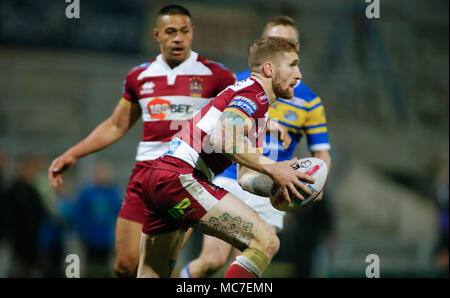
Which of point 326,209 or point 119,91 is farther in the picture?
point 119,91

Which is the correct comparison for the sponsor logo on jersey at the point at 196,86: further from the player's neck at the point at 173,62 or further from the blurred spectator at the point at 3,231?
the blurred spectator at the point at 3,231

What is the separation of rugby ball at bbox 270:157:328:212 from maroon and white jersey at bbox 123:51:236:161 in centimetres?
143

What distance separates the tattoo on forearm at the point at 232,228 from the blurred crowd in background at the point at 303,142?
18.1 ft

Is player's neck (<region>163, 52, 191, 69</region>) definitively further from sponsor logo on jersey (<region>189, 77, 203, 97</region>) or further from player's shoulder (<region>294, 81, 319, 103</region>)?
player's shoulder (<region>294, 81, 319, 103</region>)

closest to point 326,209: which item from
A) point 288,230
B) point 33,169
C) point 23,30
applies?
point 288,230

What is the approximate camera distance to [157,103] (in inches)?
223

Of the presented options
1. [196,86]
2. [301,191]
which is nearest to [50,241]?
[196,86]

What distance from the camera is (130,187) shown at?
5.98m

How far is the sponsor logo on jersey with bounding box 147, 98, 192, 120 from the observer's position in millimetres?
5621

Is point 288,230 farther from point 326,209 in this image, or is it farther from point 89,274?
point 89,274

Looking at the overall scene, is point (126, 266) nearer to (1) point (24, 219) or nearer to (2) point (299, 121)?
(2) point (299, 121)

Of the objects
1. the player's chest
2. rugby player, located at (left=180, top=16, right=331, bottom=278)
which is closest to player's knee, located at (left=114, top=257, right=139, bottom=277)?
rugby player, located at (left=180, top=16, right=331, bottom=278)

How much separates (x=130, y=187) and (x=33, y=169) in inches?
173
